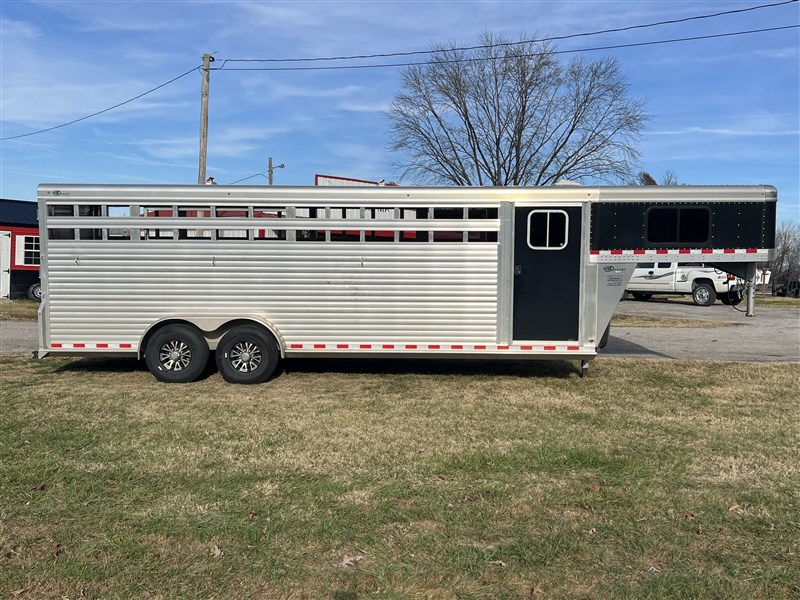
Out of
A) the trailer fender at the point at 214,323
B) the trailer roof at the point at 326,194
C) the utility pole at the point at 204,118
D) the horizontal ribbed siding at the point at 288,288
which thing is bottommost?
the trailer fender at the point at 214,323

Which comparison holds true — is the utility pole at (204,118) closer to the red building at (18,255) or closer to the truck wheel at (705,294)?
the red building at (18,255)

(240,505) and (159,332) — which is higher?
(159,332)

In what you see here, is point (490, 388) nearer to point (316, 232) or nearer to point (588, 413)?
point (588, 413)

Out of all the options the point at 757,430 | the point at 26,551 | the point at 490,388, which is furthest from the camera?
the point at 490,388

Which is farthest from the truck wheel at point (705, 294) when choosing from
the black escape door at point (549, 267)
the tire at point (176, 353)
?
the tire at point (176, 353)

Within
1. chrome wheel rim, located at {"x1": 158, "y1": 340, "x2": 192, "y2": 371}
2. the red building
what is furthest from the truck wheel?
the red building

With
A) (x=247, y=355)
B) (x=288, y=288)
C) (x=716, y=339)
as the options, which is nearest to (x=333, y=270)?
(x=288, y=288)

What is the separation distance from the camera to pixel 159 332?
27.6 ft

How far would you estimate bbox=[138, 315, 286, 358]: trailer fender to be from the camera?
8.37m

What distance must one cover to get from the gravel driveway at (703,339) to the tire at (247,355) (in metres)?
4.98

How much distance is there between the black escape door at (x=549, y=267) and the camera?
324 inches

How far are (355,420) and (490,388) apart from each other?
2316 millimetres

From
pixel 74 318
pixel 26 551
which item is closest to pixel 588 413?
pixel 26 551

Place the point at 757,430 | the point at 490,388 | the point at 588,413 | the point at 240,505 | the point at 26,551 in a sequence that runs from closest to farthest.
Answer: the point at 26,551 → the point at 240,505 → the point at 757,430 → the point at 588,413 → the point at 490,388
